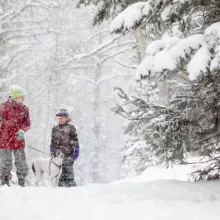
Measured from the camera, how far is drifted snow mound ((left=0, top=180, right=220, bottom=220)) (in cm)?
435

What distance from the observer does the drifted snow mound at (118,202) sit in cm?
435

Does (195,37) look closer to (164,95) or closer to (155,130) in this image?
(155,130)

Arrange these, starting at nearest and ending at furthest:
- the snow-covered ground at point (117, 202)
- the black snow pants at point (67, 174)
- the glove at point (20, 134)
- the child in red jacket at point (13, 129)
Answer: the snow-covered ground at point (117, 202)
the glove at point (20, 134)
the child in red jacket at point (13, 129)
the black snow pants at point (67, 174)

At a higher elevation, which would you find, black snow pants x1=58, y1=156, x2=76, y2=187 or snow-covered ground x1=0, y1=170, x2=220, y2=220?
snow-covered ground x1=0, y1=170, x2=220, y2=220

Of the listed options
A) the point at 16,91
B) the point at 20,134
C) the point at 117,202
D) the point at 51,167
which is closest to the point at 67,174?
the point at 51,167

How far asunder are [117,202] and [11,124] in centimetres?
369

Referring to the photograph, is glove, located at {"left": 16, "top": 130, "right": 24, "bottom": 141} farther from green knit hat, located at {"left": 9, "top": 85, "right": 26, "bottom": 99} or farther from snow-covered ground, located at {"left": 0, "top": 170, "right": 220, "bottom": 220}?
snow-covered ground, located at {"left": 0, "top": 170, "right": 220, "bottom": 220}

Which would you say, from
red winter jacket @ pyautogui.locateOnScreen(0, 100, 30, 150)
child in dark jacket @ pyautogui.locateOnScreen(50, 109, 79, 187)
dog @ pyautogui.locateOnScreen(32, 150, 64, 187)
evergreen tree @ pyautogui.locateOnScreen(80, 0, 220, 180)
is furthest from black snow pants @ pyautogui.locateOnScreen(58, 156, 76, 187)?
evergreen tree @ pyautogui.locateOnScreen(80, 0, 220, 180)

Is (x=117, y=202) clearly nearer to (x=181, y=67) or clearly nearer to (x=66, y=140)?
(x=181, y=67)

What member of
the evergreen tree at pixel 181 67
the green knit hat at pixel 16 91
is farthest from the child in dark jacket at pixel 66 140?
the evergreen tree at pixel 181 67

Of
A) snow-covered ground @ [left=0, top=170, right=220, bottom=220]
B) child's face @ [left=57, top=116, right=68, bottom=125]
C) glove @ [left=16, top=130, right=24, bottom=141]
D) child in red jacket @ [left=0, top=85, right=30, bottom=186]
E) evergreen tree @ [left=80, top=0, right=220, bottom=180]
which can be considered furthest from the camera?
child's face @ [left=57, top=116, right=68, bottom=125]

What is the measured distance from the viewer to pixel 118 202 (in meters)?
4.89

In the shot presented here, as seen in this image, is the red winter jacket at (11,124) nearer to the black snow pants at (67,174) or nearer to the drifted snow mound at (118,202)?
the black snow pants at (67,174)

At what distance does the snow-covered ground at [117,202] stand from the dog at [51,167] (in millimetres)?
2258
